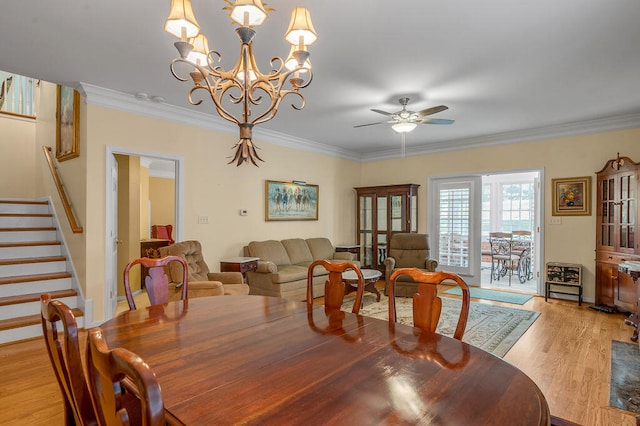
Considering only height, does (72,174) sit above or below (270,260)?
above

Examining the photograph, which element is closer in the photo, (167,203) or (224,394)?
(224,394)

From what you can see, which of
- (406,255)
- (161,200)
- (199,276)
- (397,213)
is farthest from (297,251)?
(161,200)

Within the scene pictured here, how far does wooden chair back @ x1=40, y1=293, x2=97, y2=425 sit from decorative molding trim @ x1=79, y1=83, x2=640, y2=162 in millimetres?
3283

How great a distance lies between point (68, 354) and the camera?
3.51 ft

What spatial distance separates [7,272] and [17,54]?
2423 millimetres

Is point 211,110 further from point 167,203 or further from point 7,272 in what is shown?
point 167,203

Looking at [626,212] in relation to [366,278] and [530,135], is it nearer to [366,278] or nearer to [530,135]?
[530,135]

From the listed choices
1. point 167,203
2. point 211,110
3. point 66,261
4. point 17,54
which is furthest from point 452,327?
point 167,203

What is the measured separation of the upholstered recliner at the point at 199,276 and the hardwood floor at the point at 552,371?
110 cm

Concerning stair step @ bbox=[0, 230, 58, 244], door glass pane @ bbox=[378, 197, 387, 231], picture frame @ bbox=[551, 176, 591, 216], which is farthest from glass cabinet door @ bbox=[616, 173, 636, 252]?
stair step @ bbox=[0, 230, 58, 244]

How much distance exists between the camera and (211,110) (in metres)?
4.55

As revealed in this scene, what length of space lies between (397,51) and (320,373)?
2.66m

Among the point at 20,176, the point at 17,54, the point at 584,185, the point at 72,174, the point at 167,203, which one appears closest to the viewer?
the point at 17,54

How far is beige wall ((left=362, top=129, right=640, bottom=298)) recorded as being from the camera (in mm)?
4914
